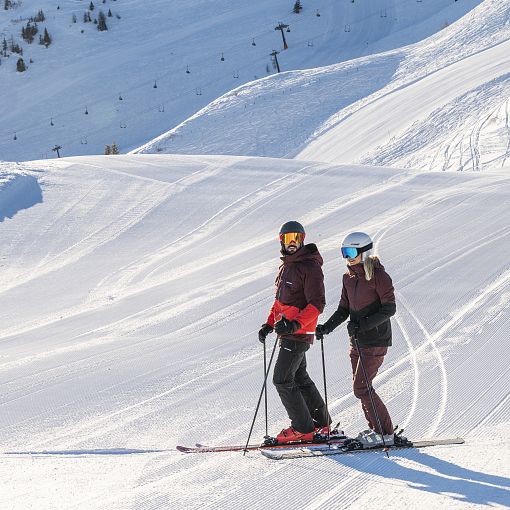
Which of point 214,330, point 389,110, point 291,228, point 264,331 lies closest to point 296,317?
point 264,331

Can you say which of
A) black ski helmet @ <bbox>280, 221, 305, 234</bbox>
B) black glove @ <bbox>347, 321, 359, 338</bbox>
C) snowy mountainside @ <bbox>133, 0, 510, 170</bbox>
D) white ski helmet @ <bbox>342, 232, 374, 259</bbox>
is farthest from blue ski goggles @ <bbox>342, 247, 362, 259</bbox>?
snowy mountainside @ <bbox>133, 0, 510, 170</bbox>

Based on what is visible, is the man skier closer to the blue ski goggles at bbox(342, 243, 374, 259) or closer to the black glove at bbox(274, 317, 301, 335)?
the black glove at bbox(274, 317, 301, 335)

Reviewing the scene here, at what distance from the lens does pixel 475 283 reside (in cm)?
1155

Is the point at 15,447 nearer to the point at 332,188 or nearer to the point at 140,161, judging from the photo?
the point at 332,188

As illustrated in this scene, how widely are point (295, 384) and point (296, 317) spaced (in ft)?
1.99

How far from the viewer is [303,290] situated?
631 cm

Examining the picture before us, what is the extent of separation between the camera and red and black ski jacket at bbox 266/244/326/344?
6238mm

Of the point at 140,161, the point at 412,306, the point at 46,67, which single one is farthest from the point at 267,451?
the point at 46,67

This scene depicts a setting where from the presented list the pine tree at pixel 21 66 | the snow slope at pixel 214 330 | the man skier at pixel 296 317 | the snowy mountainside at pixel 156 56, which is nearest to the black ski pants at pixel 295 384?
the man skier at pixel 296 317

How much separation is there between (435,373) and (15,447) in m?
4.26

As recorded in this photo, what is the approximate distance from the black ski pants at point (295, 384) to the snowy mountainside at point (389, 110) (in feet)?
51.3

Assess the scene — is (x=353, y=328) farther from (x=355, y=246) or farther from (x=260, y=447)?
(x=260, y=447)

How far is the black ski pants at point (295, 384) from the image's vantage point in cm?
638

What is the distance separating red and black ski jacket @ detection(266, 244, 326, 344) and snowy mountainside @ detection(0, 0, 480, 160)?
30.6 metres
